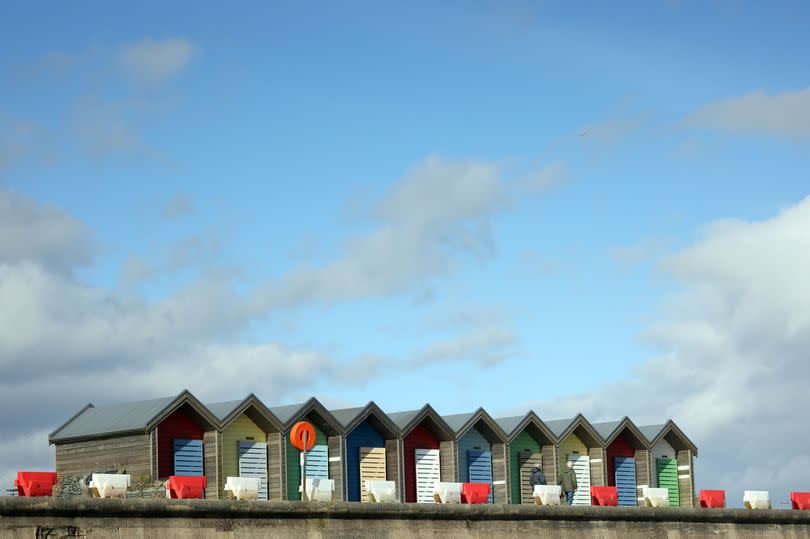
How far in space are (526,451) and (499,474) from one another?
7.07 feet

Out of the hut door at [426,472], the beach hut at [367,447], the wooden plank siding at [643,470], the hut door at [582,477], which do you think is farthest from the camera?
the wooden plank siding at [643,470]

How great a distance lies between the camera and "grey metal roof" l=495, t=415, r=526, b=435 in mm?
53800

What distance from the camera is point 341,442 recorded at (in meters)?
47.3

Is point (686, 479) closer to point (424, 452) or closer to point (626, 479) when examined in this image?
point (626, 479)

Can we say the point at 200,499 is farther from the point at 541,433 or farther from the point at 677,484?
the point at 677,484

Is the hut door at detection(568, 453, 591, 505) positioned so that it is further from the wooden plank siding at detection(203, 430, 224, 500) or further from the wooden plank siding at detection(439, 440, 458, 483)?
the wooden plank siding at detection(203, 430, 224, 500)

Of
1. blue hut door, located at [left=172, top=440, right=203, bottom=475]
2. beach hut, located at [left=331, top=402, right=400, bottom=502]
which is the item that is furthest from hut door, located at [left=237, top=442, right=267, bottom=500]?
beach hut, located at [left=331, top=402, right=400, bottom=502]

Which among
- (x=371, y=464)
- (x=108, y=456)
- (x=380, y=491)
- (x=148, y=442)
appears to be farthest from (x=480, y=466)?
(x=380, y=491)

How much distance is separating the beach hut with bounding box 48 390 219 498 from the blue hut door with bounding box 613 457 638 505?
21.6 metres

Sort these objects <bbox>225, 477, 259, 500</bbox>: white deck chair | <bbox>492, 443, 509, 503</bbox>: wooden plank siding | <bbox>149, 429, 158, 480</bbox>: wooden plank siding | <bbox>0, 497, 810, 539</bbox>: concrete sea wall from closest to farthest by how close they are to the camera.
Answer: <bbox>0, 497, 810, 539</bbox>: concrete sea wall
<bbox>225, 477, 259, 500</bbox>: white deck chair
<bbox>149, 429, 158, 480</bbox>: wooden plank siding
<bbox>492, 443, 509, 503</bbox>: wooden plank siding

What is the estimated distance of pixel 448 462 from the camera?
51375 mm

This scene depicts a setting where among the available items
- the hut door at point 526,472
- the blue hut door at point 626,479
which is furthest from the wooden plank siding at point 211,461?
the blue hut door at point 626,479

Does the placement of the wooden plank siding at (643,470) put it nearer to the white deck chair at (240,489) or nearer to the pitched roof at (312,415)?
the pitched roof at (312,415)

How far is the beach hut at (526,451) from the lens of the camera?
53781 mm
